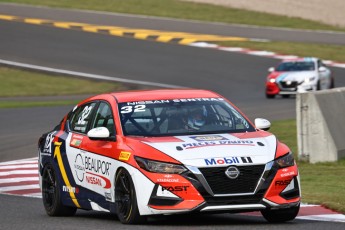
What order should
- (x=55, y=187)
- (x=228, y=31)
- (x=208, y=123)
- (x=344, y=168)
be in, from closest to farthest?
(x=208, y=123) → (x=55, y=187) → (x=344, y=168) → (x=228, y=31)

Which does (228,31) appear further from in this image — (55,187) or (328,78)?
(55,187)

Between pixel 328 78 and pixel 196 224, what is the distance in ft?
78.4

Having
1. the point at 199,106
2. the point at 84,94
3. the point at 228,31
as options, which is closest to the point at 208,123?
the point at 199,106

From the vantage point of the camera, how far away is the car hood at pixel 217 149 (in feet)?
32.2

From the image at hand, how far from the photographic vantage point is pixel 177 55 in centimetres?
4153

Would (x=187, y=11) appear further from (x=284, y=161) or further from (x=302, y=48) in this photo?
(x=284, y=161)

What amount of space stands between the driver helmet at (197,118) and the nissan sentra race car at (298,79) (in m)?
21.7

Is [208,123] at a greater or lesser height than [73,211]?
greater

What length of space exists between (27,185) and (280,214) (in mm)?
6208

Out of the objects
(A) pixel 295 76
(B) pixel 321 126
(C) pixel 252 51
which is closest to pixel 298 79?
(A) pixel 295 76

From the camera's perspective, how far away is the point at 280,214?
1026 cm

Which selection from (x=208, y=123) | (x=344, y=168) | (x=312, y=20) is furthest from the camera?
(x=312, y=20)

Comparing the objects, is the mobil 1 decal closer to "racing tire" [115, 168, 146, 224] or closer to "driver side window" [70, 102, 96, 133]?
"racing tire" [115, 168, 146, 224]

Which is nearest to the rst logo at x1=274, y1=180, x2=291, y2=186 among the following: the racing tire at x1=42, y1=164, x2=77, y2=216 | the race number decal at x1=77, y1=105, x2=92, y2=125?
the race number decal at x1=77, y1=105, x2=92, y2=125
